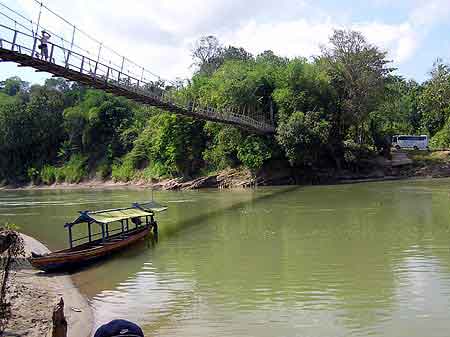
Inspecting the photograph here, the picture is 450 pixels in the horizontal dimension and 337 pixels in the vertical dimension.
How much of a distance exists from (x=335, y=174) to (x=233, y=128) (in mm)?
8901

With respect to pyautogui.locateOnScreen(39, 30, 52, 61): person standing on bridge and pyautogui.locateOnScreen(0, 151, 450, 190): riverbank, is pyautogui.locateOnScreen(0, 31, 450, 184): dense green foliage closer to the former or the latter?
pyautogui.locateOnScreen(0, 151, 450, 190): riverbank

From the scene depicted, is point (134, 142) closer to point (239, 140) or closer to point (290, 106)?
point (239, 140)

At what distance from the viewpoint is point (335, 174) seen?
42344 mm

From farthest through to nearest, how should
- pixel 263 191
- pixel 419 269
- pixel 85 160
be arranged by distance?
1. pixel 85 160
2. pixel 263 191
3. pixel 419 269

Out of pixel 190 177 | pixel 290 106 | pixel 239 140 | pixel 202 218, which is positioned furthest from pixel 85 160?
pixel 202 218

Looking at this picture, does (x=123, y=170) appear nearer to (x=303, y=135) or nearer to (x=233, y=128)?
(x=233, y=128)

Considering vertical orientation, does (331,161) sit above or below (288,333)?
above

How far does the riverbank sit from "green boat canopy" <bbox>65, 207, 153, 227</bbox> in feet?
76.5

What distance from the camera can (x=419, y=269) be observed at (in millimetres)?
12430

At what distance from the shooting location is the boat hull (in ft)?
43.1

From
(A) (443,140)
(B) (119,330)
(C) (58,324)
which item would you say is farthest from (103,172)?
(B) (119,330)

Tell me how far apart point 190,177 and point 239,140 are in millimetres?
5885

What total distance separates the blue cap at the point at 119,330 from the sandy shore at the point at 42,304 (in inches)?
253

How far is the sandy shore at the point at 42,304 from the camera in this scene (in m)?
9.05
